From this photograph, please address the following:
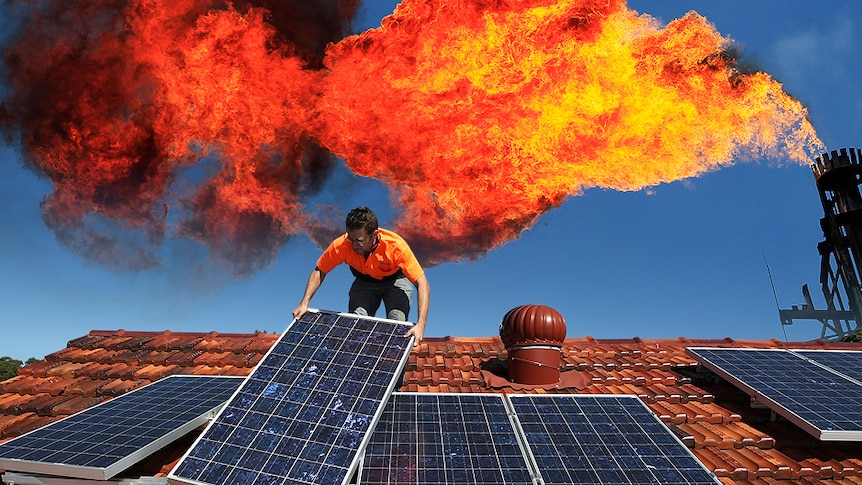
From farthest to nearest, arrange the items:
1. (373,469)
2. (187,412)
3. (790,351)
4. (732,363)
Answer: (790,351) → (732,363) → (187,412) → (373,469)

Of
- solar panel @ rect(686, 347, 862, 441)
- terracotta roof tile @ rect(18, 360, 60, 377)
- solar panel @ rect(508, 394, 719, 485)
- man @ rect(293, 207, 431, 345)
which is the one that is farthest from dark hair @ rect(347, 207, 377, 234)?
terracotta roof tile @ rect(18, 360, 60, 377)

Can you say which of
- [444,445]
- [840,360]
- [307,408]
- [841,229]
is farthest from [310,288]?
[841,229]

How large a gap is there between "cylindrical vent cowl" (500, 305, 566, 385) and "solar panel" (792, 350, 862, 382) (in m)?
4.15

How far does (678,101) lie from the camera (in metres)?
15.9

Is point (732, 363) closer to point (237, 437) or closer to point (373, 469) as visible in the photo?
point (373, 469)

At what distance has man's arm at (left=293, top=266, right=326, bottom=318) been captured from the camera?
6.02 metres

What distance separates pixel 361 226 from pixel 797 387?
6.12 metres

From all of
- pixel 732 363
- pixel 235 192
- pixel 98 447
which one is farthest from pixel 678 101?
pixel 235 192

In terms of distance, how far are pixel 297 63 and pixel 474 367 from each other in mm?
20128

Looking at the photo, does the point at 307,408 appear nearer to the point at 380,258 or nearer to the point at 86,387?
the point at 380,258

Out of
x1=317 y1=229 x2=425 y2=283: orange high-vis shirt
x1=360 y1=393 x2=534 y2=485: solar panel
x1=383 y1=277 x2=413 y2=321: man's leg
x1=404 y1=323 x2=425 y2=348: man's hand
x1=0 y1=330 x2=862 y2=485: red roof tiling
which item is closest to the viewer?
x1=360 y1=393 x2=534 y2=485: solar panel

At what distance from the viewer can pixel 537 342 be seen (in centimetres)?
689

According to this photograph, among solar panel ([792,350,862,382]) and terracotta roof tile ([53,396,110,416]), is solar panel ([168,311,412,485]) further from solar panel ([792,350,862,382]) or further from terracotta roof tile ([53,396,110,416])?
solar panel ([792,350,862,382])

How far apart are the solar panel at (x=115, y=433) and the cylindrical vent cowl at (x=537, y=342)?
4014 mm
